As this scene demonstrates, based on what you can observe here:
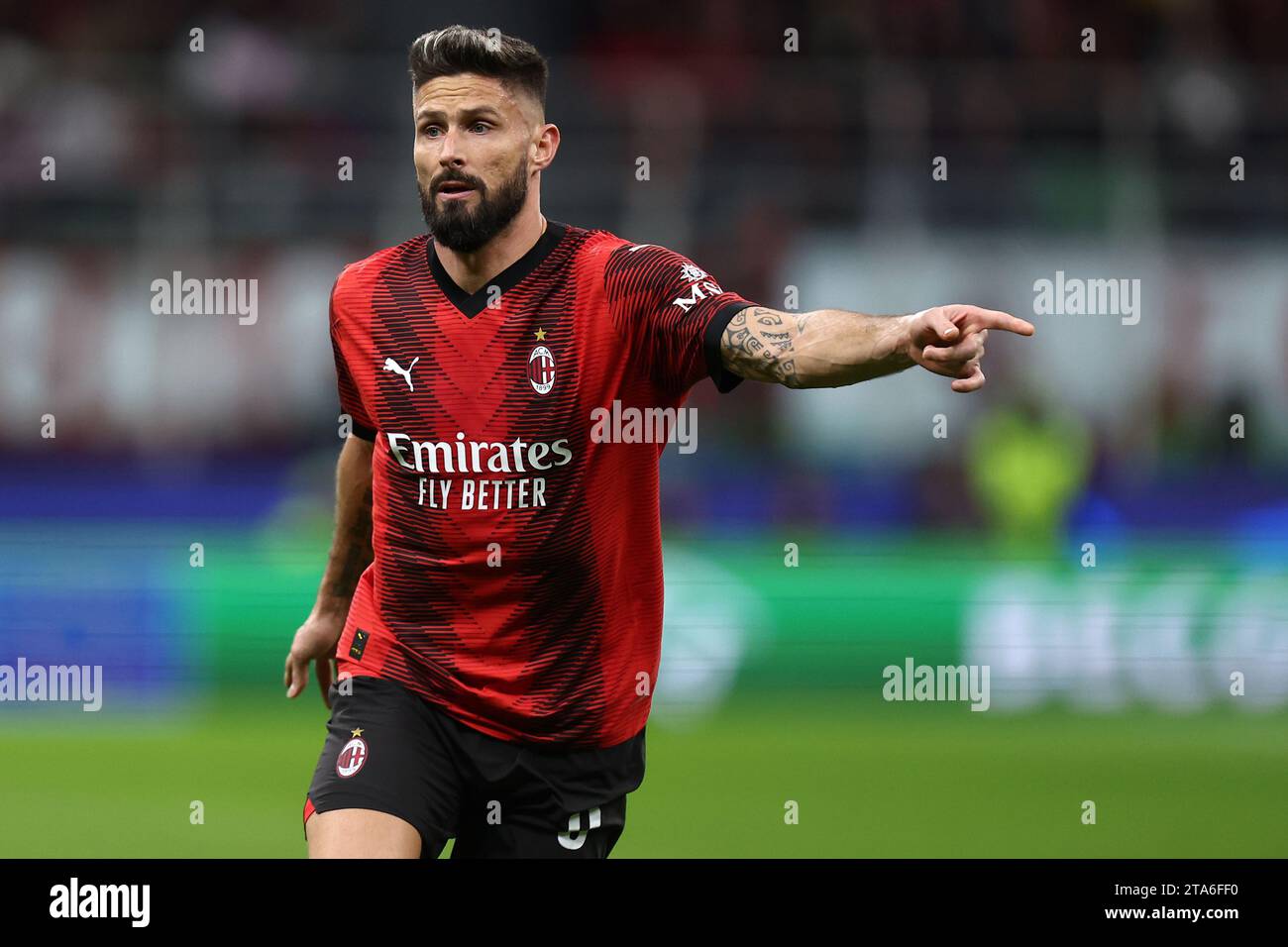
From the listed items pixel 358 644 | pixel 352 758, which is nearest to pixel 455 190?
pixel 358 644

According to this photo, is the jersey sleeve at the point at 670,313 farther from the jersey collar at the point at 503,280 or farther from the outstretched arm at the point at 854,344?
the jersey collar at the point at 503,280

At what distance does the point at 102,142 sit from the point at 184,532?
3123 millimetres

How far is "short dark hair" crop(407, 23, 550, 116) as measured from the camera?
4.90 metres

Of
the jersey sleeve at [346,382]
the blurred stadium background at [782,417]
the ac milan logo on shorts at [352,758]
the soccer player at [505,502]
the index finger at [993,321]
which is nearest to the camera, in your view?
the index finger at [993,321]

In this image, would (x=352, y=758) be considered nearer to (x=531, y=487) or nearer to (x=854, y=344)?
(x=531, y=487)

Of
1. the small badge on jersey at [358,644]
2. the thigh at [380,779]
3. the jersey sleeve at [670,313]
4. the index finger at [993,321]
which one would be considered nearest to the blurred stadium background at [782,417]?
the small badge on jersey at [358,644]

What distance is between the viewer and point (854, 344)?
423 cm

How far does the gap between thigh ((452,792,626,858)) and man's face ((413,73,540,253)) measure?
1.53m

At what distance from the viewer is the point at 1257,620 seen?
10930mm

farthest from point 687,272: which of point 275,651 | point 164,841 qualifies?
point 275,651

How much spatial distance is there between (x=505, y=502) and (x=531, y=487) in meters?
0.08

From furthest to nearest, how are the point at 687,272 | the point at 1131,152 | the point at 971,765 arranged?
the point at 1131,152 → the point at 971,765 → the point at 687,272

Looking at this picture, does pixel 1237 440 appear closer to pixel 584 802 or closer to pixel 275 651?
pixel 275 651

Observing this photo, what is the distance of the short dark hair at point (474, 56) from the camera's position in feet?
16.1
